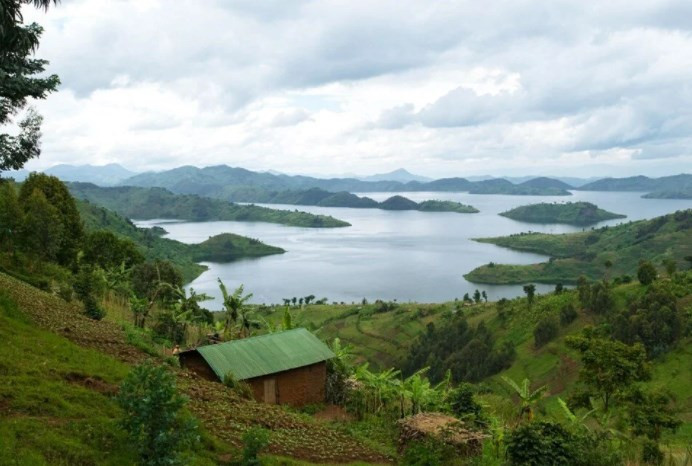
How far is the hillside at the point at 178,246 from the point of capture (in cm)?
13438

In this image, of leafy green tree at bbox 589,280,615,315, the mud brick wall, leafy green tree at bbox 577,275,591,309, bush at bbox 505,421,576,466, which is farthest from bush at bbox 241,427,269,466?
leafy green tree at bbox 577,275,591,309

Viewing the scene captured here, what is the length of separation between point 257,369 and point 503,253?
172216mm

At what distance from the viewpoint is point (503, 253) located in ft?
600

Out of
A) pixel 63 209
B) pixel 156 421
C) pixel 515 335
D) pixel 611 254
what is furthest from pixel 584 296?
pixel 611 254

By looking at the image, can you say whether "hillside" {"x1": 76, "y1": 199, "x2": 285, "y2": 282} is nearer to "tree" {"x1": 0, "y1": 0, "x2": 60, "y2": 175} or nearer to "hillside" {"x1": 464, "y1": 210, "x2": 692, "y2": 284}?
"hillside" {"x1": 464, "y1": 210, "x2": 692, "y2": 284}

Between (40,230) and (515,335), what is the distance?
56213 millimetres

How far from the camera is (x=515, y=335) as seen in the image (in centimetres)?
7100

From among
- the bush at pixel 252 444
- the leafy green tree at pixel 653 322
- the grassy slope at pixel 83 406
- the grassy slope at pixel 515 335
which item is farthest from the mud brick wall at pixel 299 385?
the leafy green tree at pixel 653 322

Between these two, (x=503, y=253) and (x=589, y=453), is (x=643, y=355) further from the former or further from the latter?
(x=503, y=253)

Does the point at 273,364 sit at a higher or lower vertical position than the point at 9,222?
lower

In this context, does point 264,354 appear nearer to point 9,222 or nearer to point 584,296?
point 9,222

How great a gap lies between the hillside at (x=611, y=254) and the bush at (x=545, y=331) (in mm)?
69609

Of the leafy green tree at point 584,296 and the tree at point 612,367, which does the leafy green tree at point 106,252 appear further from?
the leafy green tree at point 584,296

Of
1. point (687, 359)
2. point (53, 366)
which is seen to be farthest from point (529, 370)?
point (53, 366)
